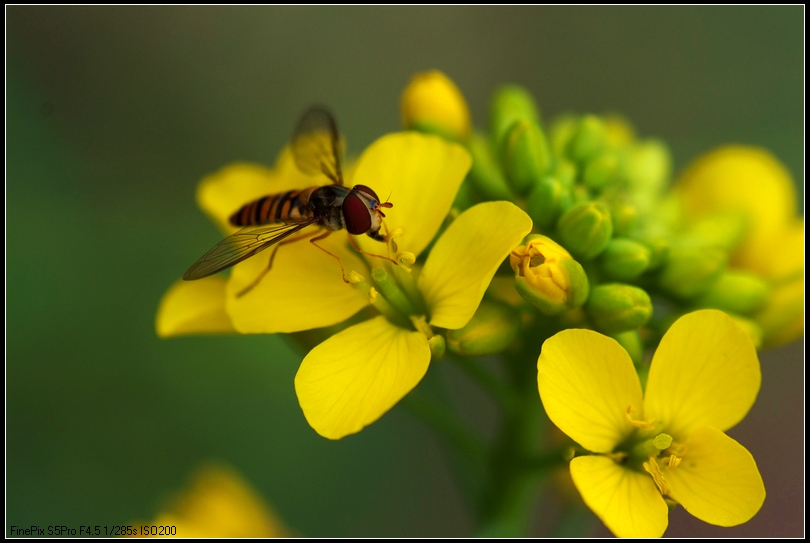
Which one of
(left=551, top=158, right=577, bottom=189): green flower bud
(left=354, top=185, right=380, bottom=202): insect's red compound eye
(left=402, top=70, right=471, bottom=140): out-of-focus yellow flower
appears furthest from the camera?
(left=402, top=70, right=471, bottom=140): out-of-focus yellow flower

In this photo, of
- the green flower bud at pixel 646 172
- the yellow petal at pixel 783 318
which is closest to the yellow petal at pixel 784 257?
the yellow petal at pixel 783 318

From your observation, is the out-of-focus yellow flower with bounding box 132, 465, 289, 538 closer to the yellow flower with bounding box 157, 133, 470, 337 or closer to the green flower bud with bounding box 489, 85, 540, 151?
the yellow flower with bounding box 157, 133, 470, 337

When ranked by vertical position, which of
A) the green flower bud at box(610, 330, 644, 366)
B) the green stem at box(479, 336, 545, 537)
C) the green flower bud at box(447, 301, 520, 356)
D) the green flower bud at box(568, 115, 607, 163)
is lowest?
the green stem at box(479, 336, 545, 537)

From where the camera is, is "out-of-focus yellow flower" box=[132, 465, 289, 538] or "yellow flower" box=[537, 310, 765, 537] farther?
"out-of-focus yellow flower" box=[132, 465, 289, 538]

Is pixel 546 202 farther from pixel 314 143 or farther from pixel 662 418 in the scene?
pixel 314 143

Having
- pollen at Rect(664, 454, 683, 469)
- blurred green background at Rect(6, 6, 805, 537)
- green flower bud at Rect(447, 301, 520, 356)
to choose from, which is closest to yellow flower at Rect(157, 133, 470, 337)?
green flower bud at Rect(447, 301, 520, 356)
